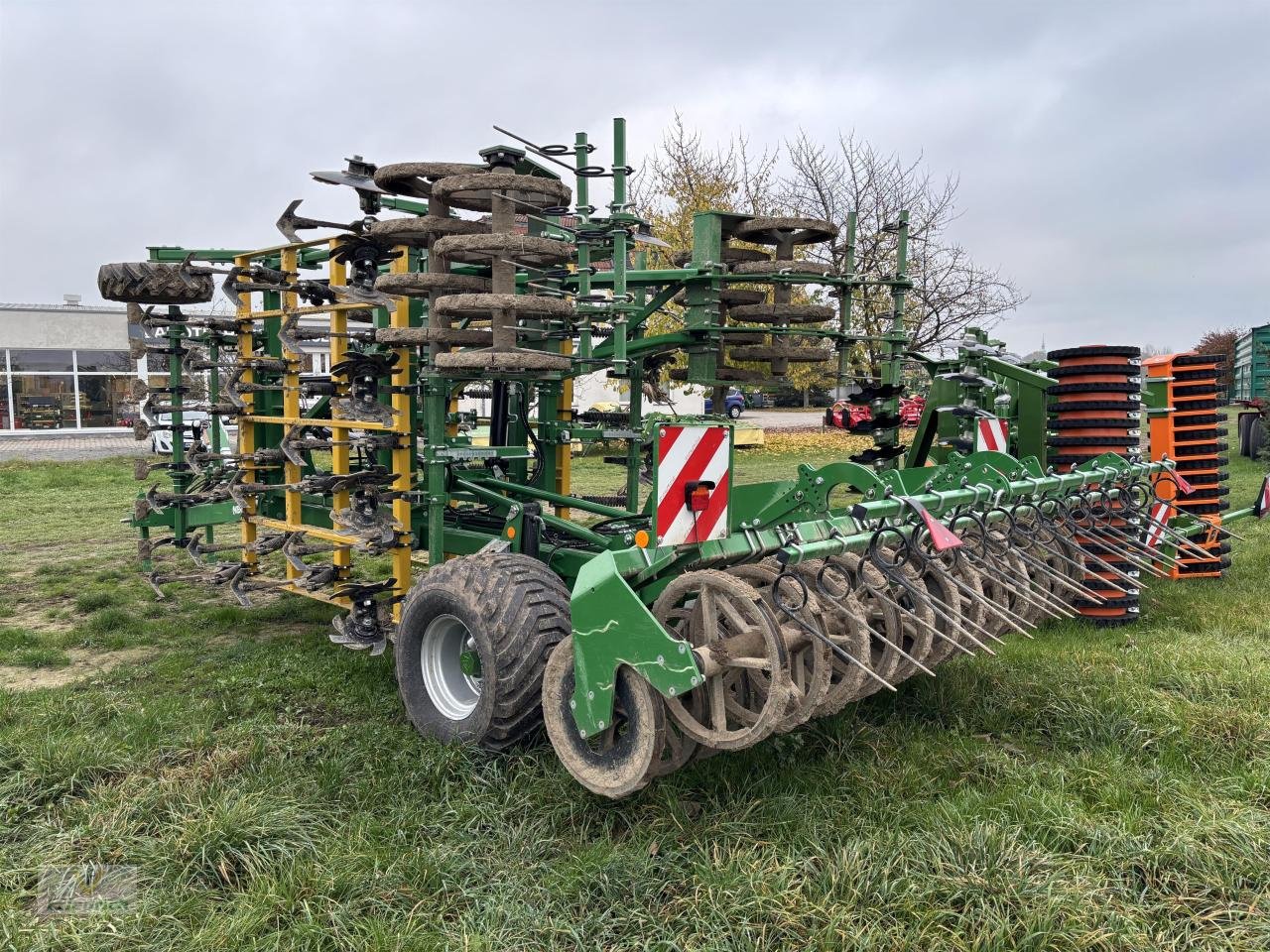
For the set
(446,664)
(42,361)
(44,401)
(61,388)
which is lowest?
(446,664)

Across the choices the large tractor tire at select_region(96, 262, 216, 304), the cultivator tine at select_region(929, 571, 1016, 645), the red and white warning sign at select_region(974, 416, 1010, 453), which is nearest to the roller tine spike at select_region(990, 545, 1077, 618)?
the cultivator tine at select_region(929, 571, 1016, 645)

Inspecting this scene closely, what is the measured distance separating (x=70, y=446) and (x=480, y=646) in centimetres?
2508

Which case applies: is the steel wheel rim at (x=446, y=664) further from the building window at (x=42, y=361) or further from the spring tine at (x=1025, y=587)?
the building window at (x=42, y=361)

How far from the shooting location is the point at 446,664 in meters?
4.45

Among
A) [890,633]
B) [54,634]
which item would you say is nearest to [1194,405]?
[890,633]

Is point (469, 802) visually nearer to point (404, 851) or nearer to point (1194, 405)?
point (404, 851)

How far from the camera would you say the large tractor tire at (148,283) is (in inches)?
267

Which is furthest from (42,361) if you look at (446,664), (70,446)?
(446,664)

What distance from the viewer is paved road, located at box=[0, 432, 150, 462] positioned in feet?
69.5

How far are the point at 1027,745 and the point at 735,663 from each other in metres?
1.83

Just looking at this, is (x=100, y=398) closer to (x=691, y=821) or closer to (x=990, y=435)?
(x=990, y=435)

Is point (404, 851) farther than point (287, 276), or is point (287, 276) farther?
point (287, 276)

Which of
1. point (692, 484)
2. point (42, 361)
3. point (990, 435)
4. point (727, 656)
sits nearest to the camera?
point (727, 656)

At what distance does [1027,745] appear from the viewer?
4203 millimetres
